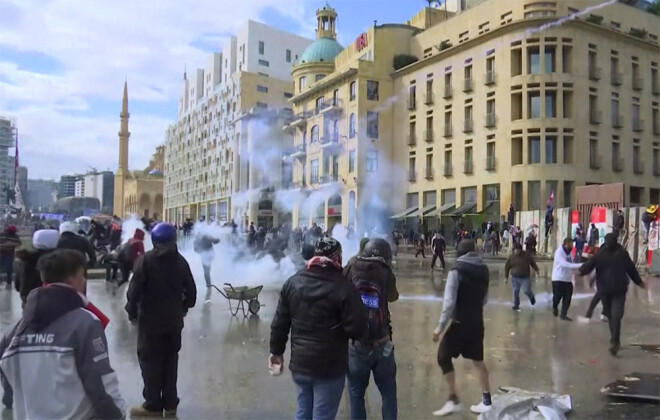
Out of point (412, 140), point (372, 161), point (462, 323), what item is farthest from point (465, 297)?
point (372, 161)

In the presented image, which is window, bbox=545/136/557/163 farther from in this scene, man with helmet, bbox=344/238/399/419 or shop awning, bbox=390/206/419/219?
man with helmet, bbox=344/238/399/419

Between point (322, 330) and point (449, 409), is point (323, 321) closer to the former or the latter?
point (322, 330)

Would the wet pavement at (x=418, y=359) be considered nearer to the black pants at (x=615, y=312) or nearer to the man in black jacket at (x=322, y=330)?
the black pants at (x=615, y=312)

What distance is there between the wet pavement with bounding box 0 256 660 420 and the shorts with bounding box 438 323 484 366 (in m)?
0.52

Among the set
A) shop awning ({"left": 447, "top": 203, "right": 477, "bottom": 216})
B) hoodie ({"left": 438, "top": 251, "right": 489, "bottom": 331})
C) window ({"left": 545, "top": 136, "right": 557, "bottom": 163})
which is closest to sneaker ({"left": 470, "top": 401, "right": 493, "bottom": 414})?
hoodie ({"left": 438, "top": 251, "right": 489, "bottom": 331})

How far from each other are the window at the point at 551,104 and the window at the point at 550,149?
155cm

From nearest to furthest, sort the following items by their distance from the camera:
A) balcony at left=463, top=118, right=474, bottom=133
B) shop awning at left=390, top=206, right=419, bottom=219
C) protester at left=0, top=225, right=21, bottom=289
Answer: protester at left=0, top=225, right=21, bottom=289 < balcony at left=463, top=118, right=474, bottom=133 < shop awning at left=390, top=206, right=419, bottom=219

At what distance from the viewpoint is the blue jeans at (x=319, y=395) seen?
11.8ft

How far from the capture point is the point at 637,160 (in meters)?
41.9

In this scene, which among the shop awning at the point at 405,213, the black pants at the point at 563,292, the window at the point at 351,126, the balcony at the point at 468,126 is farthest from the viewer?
the window at the point at 351,126

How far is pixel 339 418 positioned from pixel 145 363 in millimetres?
1823

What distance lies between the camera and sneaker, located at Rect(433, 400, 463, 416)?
521 cm

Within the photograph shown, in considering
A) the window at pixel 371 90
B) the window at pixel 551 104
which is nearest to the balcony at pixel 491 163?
the window at pixel 551 104

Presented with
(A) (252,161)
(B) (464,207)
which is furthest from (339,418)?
(A) (252,161)
